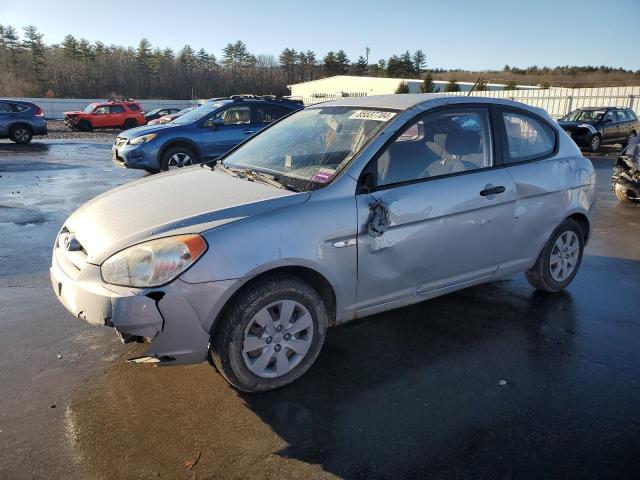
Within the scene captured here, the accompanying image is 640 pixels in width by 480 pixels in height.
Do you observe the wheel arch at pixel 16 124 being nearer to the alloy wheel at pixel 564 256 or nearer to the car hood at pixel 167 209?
the car hood at pixel 167 209

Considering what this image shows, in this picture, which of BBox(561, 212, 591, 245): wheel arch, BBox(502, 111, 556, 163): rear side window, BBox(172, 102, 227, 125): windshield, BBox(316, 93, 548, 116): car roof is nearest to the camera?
BBox(316, 93, 548, 116): car roof

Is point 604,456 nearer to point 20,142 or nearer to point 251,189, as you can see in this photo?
point 251,189

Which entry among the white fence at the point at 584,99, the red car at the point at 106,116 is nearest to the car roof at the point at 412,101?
the white fence at the point at 584,99

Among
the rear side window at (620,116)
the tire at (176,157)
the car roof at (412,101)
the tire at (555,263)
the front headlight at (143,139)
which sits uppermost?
the car roof at (412,101)

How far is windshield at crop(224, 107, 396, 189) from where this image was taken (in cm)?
354

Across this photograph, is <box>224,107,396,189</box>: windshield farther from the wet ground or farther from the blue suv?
the blue suv

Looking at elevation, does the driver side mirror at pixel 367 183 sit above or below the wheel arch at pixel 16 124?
above

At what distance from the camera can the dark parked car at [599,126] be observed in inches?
730

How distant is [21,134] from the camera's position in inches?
746

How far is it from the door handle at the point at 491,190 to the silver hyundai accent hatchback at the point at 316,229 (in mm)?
17

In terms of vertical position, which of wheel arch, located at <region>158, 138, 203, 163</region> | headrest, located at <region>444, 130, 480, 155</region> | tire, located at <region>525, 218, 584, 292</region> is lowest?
tire, located at <region>525, 218, 584, 292</region>

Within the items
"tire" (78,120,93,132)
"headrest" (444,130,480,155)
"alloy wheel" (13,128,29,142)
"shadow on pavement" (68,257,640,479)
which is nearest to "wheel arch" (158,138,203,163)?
"shadow on pavement" (68,257,640,479)

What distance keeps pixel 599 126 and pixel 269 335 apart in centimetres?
1944

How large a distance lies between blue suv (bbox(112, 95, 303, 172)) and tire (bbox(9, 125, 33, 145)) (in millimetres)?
9785
